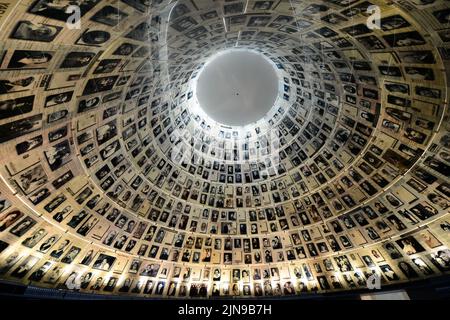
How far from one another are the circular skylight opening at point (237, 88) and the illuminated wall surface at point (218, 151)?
86 cm

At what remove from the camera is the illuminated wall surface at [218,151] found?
30.2 feet

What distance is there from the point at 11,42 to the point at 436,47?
1341cm

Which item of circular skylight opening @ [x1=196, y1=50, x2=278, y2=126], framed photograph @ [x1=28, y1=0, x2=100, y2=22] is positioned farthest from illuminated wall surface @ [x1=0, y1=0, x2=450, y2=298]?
circular skylight opening @ [x1=196, y1=50, x2=278, y2=126]

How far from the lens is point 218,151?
70.9 ft

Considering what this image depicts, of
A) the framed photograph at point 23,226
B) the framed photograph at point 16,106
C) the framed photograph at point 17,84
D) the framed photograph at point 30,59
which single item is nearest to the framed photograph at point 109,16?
the framed photograph at point 30,59

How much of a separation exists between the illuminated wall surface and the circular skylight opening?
0.86m

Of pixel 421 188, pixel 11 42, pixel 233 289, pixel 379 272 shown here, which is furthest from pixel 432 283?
pixel 11 42

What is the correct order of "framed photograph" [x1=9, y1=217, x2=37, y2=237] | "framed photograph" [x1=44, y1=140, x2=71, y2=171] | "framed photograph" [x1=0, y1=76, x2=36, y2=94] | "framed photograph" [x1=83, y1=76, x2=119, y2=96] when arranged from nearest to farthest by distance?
1. "framed photograph" [x1=0, y1=76, x2=36, y2=94]
2. "framed photograph" [x1=83, y1=76, x2=119, y2=96]
3. "framed photograph" [x1=44, y1=140, x2=71, y2=171]
4. "framed photograph" [x1=9, y1=217, x2=37, y2=237]

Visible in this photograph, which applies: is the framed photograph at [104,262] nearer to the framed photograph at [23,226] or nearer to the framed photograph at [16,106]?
the framed photograph at [23,226]

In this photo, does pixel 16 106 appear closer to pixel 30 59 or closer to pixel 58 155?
pixel 30 59

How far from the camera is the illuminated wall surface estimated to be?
9.20m

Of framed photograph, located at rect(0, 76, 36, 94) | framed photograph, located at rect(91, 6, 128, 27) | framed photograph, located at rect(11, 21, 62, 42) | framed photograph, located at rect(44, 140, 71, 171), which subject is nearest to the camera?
framed photograph, located at rect(11, 21, 62, 42)

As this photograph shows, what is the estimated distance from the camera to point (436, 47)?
9.46 meters

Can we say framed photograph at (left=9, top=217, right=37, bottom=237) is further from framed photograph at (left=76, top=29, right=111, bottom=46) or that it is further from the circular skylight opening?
the circular skylight opening
